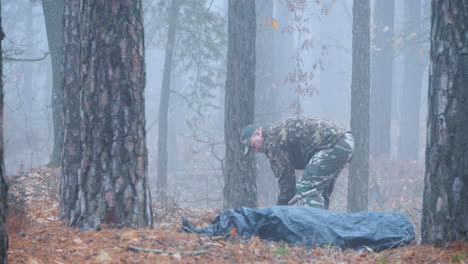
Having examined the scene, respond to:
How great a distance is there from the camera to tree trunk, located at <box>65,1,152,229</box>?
14.8 ft

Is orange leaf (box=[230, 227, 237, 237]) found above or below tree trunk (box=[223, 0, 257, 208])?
below

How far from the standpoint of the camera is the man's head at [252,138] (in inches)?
272

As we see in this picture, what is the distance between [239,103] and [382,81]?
37.1 feet

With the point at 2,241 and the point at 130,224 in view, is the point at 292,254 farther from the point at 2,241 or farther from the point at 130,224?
the point at 2,241

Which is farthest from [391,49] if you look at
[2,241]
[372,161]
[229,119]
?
[2,241]

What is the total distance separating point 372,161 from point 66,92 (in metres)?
11.9

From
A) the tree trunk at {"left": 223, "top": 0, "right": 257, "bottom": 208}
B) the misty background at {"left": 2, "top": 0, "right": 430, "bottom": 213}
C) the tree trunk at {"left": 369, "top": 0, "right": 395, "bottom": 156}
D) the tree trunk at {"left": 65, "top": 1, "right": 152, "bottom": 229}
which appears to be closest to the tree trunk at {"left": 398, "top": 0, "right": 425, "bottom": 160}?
the misty background at {"left": 2, "top": 0, "right": 430, "bottom": 213}

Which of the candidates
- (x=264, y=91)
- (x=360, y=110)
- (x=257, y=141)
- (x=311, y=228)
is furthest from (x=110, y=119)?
(x=264, y=91)

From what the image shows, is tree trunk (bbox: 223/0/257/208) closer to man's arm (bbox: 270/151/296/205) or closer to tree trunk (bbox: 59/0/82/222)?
man's arm (bbox: 270/151/296/205)

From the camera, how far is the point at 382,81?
17578mm

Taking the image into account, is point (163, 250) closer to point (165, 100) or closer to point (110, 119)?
point (110, 119)

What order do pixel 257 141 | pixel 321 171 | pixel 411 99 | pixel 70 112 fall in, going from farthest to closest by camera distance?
pixel 411 99, pixel 257 141, pixel 321 171, pixel 70 112

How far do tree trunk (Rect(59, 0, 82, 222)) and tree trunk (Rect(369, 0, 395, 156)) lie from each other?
1262 centimetres

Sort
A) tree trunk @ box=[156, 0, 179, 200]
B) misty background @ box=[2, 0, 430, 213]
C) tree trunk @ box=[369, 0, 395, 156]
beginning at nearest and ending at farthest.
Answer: misty background @ box=[2, 0, 430, 213]
tree trunk @ box=[156, 0, 179, 200]
tree trunk @ box=[369, 0, 395, 156]
